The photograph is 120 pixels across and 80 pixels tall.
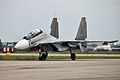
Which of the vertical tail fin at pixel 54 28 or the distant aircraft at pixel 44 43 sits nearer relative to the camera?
the distant aircraft at pixel 44 43

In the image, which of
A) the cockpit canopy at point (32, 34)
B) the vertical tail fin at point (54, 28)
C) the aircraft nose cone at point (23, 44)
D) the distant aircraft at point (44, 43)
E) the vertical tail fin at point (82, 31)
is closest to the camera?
the aircraft nose cone at point (23, 44)

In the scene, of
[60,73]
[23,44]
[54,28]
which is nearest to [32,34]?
[23,44]

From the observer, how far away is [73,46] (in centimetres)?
4009

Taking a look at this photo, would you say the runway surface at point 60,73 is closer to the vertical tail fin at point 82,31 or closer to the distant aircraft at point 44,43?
the distant aircraft at point 44,43

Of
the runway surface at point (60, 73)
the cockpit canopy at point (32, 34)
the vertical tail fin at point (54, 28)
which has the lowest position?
the runway surface at point (60, 73)

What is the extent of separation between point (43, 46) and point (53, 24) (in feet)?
15.6

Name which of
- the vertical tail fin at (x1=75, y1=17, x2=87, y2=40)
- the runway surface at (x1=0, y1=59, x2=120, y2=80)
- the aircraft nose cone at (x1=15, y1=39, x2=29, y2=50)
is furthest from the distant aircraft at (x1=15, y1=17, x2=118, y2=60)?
the runway surface at (x1=0, y1=59, x2=120, y2=80)

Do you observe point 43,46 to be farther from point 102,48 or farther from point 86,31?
point 102,48

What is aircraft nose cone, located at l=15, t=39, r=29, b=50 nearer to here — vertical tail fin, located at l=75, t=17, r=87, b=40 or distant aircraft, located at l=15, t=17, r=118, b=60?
distant aircraft, located at l=15, t=17, r=118, b=60

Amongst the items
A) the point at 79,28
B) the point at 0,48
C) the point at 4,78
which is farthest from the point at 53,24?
the point at 0,48

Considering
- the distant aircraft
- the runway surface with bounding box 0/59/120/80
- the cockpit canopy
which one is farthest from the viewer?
the cockpit canopy

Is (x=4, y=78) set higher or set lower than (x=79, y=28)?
lower

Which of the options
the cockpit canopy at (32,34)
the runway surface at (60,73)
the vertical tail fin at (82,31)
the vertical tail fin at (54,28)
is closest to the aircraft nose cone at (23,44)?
the cockpit canopy at (32,34)

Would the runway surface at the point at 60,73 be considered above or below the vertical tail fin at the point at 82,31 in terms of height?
below
